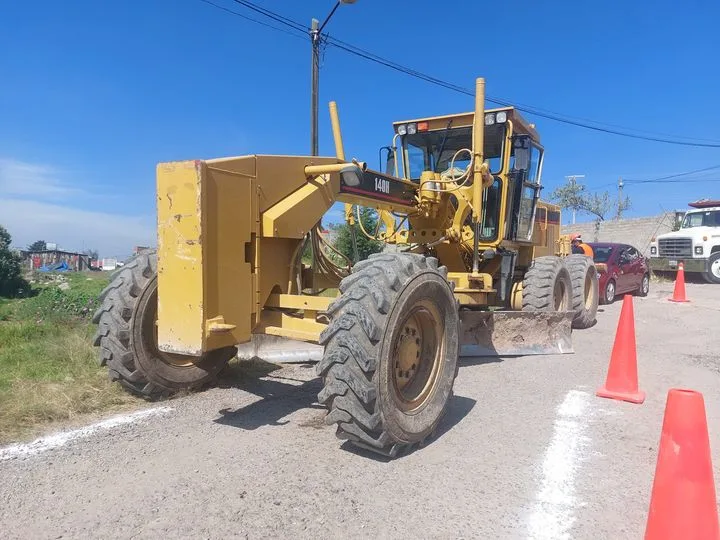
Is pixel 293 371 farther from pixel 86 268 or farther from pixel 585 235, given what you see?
pixel 86 268

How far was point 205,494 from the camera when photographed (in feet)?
10.0

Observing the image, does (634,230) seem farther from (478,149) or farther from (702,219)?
(478,149)

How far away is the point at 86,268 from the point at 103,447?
39075 millimetres

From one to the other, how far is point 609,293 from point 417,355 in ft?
37.7

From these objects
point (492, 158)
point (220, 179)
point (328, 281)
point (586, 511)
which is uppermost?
point (492, 158)

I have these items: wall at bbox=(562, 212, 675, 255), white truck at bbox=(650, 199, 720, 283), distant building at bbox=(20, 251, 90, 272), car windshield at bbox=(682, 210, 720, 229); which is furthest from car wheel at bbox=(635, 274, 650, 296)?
distant building at bbox=(20, 251, 90, 272)

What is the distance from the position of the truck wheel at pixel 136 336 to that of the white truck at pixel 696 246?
1949cm

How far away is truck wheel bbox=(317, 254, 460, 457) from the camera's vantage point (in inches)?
132

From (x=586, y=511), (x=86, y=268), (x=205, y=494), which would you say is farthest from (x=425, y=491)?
(x=86, y=268)

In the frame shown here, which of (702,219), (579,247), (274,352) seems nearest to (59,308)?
(274,352)

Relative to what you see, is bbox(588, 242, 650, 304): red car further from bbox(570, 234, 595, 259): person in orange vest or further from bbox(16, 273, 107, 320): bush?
bbox(16, 273, 107, 320): bush

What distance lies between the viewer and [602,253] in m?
14.4

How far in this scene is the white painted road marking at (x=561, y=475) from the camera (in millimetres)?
2779

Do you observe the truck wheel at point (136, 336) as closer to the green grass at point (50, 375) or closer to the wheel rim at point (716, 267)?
the green grass at point (50, 375)
